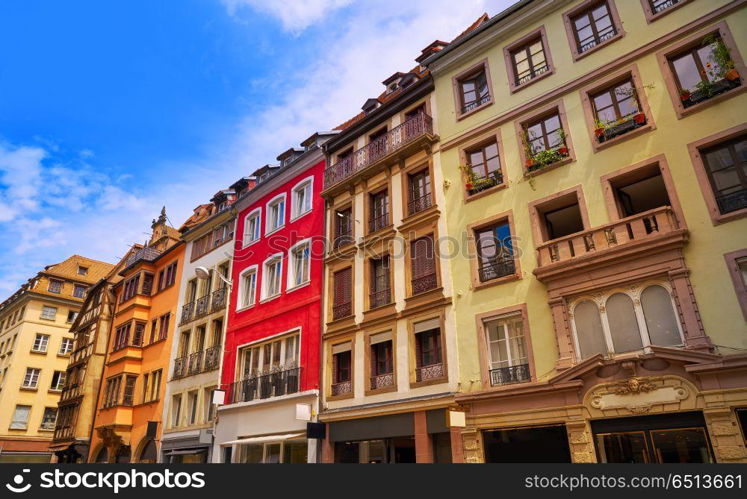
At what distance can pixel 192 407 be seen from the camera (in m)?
26.9

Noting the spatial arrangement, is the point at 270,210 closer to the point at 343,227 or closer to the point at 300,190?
the point at 300,190

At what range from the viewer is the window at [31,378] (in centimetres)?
4684

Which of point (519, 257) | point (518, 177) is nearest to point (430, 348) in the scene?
point (519, 257)

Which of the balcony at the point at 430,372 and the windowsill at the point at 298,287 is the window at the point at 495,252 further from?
the windowsill at the point at 298,287

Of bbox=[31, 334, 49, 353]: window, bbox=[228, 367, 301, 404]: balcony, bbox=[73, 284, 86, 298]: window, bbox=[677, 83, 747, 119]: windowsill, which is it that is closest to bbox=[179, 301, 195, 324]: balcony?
bbox=[228, 367, 301, 404]: balcony

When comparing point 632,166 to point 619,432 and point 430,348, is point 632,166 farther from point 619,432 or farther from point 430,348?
point 430,348

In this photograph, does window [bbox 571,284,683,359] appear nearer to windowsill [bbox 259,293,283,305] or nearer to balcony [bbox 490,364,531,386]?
balcony [bbox 490,364,531,386]

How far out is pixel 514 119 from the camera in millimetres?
18156

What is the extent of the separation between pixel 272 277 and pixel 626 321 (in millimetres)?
16932

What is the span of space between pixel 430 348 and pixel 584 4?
12294mm

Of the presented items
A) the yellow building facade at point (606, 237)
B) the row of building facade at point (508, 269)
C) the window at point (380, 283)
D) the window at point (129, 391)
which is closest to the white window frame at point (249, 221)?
the row of building facade at point (508, 269)

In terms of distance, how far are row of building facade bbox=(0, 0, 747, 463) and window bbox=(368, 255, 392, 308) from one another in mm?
87

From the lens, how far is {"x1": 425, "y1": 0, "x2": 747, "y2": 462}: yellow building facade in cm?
1230

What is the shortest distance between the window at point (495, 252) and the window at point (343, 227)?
258 inches
